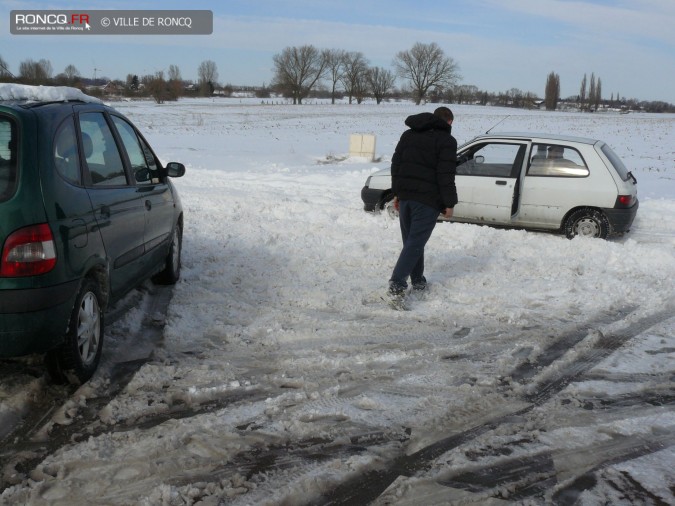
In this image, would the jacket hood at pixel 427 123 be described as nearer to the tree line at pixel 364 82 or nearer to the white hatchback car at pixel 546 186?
the white hatchback car at pixel 546 186

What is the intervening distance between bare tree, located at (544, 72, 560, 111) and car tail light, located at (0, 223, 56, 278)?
11652cm

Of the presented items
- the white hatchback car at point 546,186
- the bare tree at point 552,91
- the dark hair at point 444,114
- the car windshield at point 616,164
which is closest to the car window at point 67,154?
the dark hair at point 444,114

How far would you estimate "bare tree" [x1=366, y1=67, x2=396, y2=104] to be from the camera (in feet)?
324

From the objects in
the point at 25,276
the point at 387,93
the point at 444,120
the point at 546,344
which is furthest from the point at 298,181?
the point at 387,93

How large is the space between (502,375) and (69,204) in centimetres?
300

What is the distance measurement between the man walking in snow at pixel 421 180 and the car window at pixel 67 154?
8.97 ft

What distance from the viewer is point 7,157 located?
3.62 meters

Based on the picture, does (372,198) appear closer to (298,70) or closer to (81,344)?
(81,344)

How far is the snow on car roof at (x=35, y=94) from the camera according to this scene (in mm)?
4160

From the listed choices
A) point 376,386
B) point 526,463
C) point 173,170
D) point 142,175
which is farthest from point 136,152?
point 526,463

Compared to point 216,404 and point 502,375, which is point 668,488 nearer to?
point 502,375

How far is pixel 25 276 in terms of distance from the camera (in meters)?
3.44

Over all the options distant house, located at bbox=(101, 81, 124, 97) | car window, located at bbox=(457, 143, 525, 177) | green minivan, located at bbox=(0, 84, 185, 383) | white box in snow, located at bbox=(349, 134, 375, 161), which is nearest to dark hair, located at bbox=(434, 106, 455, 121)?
green minivan, located at bbox=(0, 84, 185, 383)

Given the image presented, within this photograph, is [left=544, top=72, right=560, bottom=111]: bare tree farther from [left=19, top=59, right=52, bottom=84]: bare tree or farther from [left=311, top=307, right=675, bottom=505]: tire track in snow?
[left=311, top=307, right=675, bottom=505]: tire track in snow
